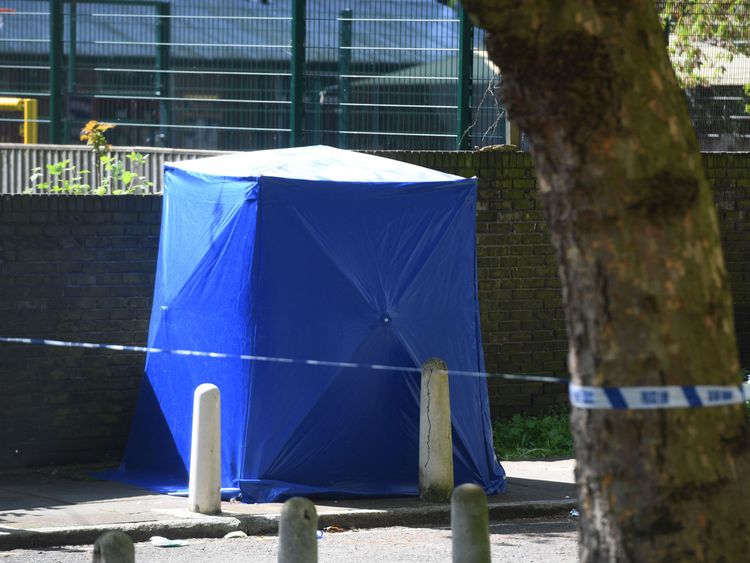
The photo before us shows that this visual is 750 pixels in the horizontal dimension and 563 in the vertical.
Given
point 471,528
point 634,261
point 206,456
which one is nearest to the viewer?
point 634,261

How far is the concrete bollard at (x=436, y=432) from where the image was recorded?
8797 mm

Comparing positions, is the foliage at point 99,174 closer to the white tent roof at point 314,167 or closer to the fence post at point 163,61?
the fence post at point 163,61

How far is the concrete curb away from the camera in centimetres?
770

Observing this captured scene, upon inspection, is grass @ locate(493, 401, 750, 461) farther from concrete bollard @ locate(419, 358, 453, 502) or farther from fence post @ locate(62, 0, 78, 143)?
fence post @ locate(62, 0, 78, 143)

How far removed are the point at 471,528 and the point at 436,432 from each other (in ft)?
11.5

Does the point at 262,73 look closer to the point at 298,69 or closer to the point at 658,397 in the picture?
the point at 298,69

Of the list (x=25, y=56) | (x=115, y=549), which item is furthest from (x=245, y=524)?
(x=25, y=56)

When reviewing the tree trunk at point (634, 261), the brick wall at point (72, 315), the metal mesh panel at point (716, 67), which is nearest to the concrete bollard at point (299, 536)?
the tree trunk at point (634, 261)

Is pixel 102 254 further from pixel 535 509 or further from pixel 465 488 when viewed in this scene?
pixel 465 488

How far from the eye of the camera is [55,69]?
43.5ft

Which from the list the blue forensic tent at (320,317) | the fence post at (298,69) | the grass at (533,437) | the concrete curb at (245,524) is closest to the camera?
the concrete curb at (245,524)

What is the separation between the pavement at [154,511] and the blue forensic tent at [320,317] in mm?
243

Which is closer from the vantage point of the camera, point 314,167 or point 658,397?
point 658,397

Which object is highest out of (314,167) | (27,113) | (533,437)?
(27,113)
